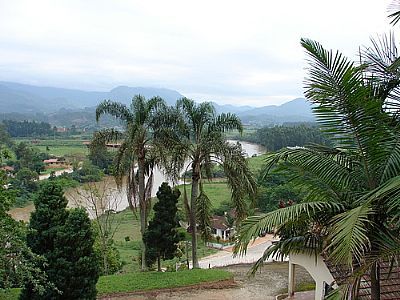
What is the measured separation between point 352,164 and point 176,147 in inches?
294

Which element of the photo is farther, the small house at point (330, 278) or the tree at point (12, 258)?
the tree at point (12, 258)

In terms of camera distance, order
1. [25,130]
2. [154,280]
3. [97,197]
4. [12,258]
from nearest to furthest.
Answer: [12,258], [154,280], [97,197], [25,130]

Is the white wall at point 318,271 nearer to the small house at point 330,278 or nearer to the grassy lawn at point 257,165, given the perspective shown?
the small house at point 330,278

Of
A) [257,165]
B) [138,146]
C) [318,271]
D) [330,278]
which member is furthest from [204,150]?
[257,165]

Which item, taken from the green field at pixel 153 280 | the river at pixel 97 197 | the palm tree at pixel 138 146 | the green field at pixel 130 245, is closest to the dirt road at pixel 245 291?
the green field at pixel 153 280

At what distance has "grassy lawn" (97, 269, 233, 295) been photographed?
1041 centimetres

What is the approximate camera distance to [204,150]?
1138 centimetres

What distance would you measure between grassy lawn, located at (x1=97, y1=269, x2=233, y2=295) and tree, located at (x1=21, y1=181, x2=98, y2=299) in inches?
92.3

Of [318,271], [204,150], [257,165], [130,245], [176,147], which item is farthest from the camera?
[257,165]

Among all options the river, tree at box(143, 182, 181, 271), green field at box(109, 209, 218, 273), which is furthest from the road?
tree at box(143, 182, 181, 271)

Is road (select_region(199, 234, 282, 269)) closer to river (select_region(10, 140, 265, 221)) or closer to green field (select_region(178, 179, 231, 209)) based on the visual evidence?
river (select_region(10, 140, 265, 221))

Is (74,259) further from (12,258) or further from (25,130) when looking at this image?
(25,130)

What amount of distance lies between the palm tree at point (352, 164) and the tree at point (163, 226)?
777 centimetres

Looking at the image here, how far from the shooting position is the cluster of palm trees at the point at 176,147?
37.0 feet
